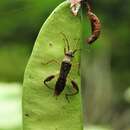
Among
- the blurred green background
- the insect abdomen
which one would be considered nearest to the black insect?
the insect abdomen

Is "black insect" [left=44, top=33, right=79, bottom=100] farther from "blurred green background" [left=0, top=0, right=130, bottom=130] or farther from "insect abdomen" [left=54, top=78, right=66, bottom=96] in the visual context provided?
"blurred green background" [left=0, top=0, right=130, bottom=130]

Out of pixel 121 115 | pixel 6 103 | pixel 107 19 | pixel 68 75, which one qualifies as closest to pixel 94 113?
pixel 121 115

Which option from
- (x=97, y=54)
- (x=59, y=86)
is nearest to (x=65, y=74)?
(x=59, y=86)

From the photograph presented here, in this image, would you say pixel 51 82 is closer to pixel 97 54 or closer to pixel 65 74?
pixel 65 74

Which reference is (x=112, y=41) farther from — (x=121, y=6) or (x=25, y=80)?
(x=25, y=80)

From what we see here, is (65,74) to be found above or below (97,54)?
below

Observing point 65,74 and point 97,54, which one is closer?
point 65,74
